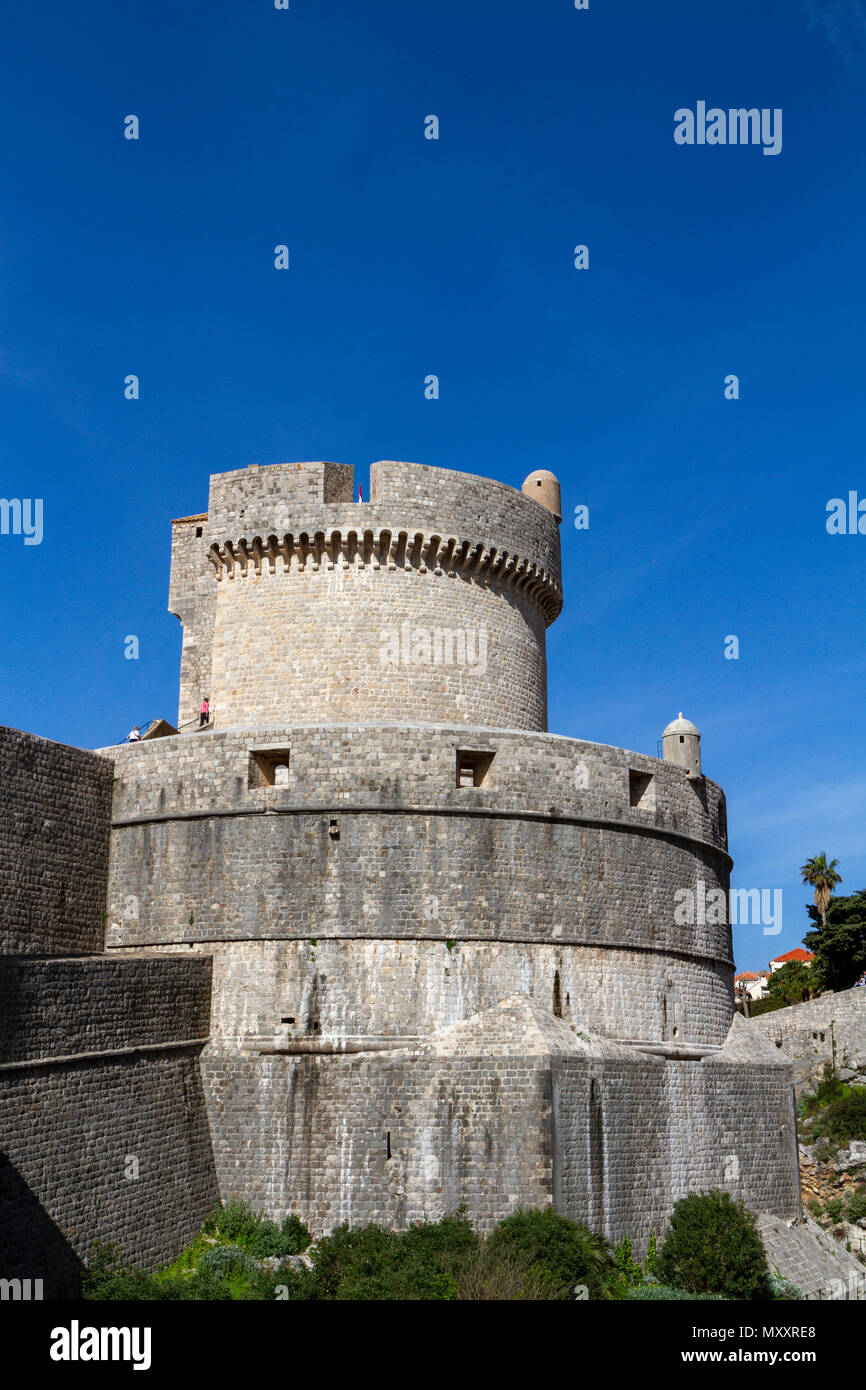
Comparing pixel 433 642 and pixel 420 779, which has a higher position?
pixel 433 642

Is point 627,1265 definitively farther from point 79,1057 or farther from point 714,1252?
point 79,1057

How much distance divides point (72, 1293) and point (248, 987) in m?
5.22

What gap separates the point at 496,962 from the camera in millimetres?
19750

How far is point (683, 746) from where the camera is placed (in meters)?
23.8

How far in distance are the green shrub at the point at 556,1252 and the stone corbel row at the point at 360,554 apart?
12004 mm

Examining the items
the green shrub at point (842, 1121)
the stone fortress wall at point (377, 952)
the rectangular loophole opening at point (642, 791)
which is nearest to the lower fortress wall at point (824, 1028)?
the green shrub at point (842, 1121)

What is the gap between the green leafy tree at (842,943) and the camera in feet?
161

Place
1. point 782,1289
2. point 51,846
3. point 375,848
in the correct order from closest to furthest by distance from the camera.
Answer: point 782,1289
point 51,846
point 375,848

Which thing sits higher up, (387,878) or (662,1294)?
(387,878)

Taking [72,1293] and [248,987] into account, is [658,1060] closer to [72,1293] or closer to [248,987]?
[248,987]

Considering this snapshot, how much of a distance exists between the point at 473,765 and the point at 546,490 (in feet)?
30.1

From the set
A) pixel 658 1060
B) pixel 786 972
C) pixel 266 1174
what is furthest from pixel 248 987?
pixel 786 972

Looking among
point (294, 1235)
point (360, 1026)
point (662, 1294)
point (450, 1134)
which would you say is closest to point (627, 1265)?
point (662, 1294)

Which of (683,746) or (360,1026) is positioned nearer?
(360,1026)
